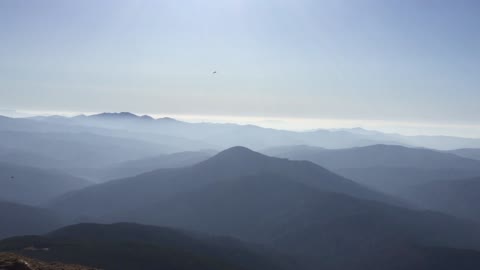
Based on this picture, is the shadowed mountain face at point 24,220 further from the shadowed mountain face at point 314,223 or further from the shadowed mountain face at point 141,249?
the shadowed mountain face at point 141,249

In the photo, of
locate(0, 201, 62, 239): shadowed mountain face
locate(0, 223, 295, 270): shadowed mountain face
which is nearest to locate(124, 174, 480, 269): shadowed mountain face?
locate(0, 223, 295, 270): shadowed mountain face

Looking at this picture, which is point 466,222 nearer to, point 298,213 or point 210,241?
point 298,213

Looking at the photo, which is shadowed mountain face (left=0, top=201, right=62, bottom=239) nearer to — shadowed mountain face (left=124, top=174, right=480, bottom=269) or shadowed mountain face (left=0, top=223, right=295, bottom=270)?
shadowed mountain face (left=124, top=174, right=480, bottom=269)

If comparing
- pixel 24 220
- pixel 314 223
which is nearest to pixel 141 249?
pixel 314 223

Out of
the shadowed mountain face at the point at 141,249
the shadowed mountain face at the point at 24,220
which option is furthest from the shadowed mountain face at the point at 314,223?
the shadowed mountain face at the point at 24,220

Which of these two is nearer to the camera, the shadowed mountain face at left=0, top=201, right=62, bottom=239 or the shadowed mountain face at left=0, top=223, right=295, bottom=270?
the shadowed mountain face at left=0, top=223, right=295, bottom=270

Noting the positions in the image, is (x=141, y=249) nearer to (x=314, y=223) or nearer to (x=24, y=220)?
(x=314, y=223)

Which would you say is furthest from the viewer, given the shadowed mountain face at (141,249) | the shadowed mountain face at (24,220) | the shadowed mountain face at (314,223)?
the shadowed mountain face at (24,220)
